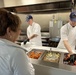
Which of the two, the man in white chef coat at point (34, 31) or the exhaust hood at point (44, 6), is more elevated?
the exhaust hood at point (44, 6)

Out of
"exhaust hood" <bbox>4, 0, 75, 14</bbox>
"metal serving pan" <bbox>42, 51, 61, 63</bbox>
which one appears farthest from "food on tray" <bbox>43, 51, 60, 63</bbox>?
"exhaust hood" <bbox>4, 0, 75, 14</bbox>

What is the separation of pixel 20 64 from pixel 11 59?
0.23ft

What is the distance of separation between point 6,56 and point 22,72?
0.16 meters

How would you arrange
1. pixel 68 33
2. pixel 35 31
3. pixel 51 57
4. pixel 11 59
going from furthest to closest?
pixel 35 31, pixel 68 33, pixel 51 57, pixel 11 59

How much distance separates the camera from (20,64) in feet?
2.44

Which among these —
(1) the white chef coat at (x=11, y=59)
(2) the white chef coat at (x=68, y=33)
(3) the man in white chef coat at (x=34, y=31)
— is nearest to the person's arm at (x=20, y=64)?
(1) the white chef coat at (x=11, y=59)

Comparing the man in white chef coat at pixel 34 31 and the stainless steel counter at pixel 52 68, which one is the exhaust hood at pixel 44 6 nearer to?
the man in white chef coat at pixel 34 31

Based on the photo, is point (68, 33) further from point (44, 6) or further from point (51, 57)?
point (44, 6)

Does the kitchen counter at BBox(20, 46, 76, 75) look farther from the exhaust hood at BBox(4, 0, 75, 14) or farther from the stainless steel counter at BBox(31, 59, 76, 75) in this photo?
the exhaust hood at BBox(4, 0, 75, 14)

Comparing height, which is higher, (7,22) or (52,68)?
(7,22)

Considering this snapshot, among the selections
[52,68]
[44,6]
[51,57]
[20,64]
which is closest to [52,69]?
[52,68]

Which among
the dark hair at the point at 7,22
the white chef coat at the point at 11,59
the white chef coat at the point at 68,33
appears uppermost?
the dark hair at the point at 7,22

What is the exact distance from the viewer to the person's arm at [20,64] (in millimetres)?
722

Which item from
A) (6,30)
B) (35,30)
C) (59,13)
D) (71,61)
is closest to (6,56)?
(6,30)
